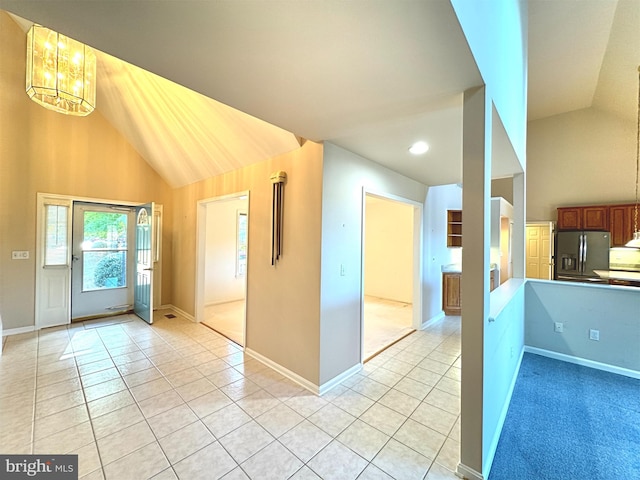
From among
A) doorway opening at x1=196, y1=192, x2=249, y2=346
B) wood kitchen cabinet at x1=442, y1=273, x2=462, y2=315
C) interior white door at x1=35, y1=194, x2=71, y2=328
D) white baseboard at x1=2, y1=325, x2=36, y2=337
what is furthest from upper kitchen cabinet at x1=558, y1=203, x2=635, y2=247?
white baseboard at x1=2, y1=325, x2=36, y2=337

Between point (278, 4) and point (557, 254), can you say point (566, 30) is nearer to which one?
point (557, 254)

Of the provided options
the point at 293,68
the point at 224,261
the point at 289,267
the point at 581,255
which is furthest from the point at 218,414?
the point at 581,255

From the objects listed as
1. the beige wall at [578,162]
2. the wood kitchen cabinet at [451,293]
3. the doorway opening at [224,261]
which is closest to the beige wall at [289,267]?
the doorway opening at [224,261]

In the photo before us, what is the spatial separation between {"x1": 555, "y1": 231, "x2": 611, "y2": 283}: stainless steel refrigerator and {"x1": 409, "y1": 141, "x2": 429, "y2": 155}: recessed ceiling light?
238 inches

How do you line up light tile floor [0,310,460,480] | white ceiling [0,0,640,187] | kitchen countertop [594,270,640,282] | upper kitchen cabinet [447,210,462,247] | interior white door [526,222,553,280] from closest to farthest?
white ceiling [0,0,640,187]
light tile floor [0,310,460,480]
kitchen countertop [594,270,640,282]
upper kitchen cabinet [447,210,462,247]
interior white door [526,222,553,280]

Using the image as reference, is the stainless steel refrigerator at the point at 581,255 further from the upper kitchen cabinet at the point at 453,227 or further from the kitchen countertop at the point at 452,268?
the upper kitchen cabinet at the point at 453,227

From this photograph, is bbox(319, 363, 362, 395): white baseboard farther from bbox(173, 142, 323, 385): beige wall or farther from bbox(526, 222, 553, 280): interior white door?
bbox(526, 222, 553, 280): interior white door

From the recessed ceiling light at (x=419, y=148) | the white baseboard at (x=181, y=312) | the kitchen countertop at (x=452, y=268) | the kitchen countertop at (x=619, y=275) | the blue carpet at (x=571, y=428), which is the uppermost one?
the recessed ceiling light at (x=419, y=148)

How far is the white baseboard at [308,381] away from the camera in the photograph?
249cm

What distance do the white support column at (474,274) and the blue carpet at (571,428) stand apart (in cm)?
31

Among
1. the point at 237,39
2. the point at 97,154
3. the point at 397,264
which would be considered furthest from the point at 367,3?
the point at 397,264

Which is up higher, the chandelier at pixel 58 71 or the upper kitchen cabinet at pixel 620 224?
the chandelier at pixel 58 71

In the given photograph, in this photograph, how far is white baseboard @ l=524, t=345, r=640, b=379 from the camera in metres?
2.87

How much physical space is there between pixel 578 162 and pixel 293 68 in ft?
27.7
